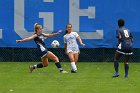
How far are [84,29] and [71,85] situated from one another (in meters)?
9.86

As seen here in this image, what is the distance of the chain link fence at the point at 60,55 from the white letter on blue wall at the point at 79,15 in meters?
0.83

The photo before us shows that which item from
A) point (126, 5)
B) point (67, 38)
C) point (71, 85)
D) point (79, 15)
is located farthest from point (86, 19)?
→ point (71, 85)

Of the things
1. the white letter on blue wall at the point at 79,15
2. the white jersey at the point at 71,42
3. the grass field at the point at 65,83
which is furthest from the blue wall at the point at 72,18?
the grass field at the point at 65,83

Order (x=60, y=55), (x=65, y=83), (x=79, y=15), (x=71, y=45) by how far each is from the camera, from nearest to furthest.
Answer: (x=65, y=83) → (x=71, y=45) → (x=79, y=15) → (x=60, y=55)

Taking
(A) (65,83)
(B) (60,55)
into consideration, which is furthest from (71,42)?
(B) (60,55)

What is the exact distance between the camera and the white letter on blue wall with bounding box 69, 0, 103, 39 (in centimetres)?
2417

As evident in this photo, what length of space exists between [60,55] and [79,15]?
2.06 metres

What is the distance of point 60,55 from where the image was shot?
2500cm

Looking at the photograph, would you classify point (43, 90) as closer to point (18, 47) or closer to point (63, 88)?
point (63, 88)

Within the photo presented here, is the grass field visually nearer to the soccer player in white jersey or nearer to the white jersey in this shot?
the soccer player in white jersey

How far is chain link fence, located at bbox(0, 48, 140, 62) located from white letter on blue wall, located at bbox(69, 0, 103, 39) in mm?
829

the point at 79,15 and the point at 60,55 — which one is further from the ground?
the point at 79,15

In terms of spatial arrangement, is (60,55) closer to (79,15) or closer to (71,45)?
(79,15)

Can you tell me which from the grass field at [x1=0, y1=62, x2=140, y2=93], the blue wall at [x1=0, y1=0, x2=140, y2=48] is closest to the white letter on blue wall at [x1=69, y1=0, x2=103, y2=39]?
the blue wall at [x1=0, y1=0, x2=140, y2=48]
